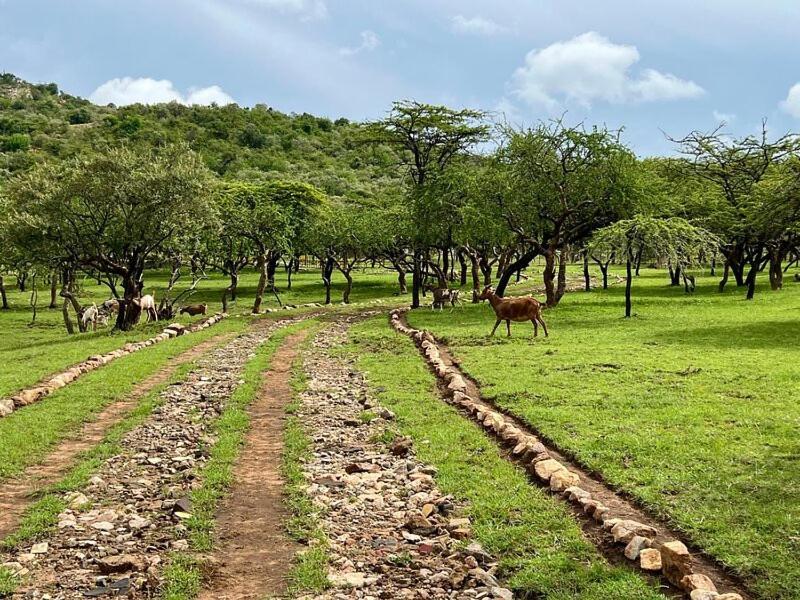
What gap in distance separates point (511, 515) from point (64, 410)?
1072 cm

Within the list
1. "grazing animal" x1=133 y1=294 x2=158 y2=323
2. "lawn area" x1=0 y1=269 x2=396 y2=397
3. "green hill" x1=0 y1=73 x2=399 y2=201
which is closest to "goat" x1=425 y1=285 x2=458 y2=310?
"lawn area" x1=0 y1=269 x2=396 y2=397

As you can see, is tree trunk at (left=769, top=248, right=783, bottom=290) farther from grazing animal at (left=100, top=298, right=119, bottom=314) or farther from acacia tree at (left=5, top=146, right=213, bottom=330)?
grazing animal at (left=100, top=298, right=119, bottom=314)

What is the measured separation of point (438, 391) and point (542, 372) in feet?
9.54

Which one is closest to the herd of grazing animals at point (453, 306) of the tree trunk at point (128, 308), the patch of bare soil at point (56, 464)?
the tree trunk at point (128, 308)

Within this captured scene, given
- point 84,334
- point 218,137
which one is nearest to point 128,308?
point 84,334

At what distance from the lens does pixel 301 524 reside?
8.51 meters

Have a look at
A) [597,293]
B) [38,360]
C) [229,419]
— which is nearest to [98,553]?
[229,419]

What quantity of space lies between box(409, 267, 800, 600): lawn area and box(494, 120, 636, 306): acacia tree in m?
8.22

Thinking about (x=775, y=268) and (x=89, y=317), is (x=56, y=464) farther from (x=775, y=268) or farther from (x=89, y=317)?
(x=775, y=268)

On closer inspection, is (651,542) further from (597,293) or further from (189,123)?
(189,123)

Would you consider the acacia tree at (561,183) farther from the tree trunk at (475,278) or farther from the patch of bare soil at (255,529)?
the patch of bare soil at (255,529)

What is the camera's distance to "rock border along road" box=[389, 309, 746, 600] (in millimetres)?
6598

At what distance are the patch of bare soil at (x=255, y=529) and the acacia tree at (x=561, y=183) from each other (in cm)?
2384

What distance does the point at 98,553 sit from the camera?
7.62 metres
